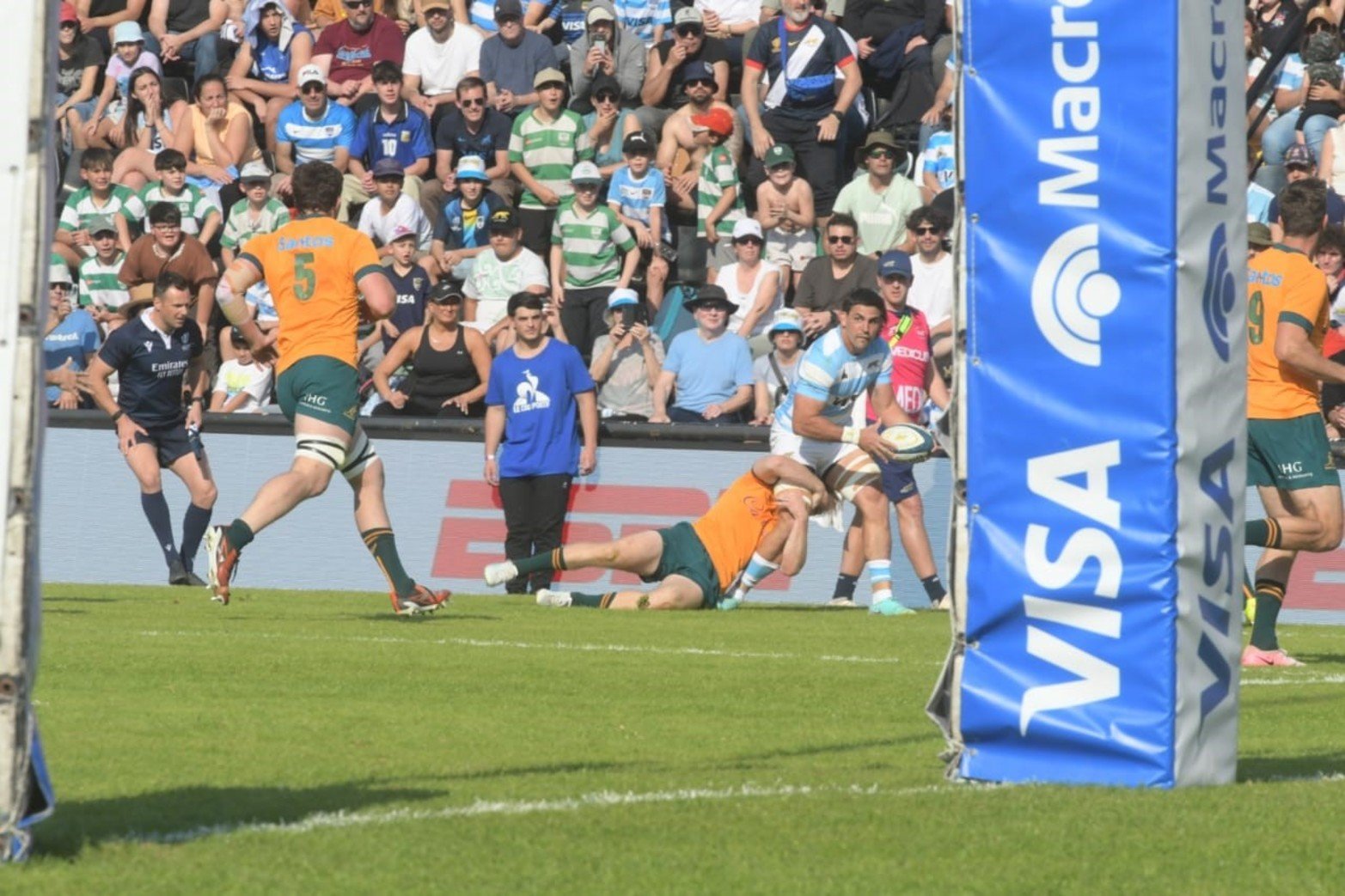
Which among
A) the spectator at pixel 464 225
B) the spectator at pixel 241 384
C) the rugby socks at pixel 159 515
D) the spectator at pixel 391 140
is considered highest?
the spectator at pixel 391 140

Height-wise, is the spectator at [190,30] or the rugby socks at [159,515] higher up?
the spectator at [190,30]

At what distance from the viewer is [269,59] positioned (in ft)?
79.6

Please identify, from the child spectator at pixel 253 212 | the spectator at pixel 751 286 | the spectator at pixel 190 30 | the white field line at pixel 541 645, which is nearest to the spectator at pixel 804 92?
the spectator at pixel 751 286

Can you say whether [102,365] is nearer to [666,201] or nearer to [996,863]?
[666,201]

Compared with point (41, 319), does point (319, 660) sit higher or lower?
lower

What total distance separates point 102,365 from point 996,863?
14.6m

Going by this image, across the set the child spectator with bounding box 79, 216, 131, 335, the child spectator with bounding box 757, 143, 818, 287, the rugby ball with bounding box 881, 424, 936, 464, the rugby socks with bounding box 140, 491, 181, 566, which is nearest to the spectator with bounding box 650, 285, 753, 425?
the child spectator with bounding box 757, 143, 818, 287

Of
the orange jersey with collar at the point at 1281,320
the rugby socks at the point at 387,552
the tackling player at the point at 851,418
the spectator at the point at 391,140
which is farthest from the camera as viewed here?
the spectator at the point at 391,140

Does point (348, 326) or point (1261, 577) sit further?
point (348, 326)

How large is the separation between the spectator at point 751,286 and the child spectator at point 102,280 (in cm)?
599

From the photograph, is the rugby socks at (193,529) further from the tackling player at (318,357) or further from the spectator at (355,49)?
the spectator at (355,49)

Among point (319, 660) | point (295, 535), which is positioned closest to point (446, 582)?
point (295, 535)

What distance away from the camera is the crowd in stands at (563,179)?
769 inches

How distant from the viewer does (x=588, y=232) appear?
20.3 metres
